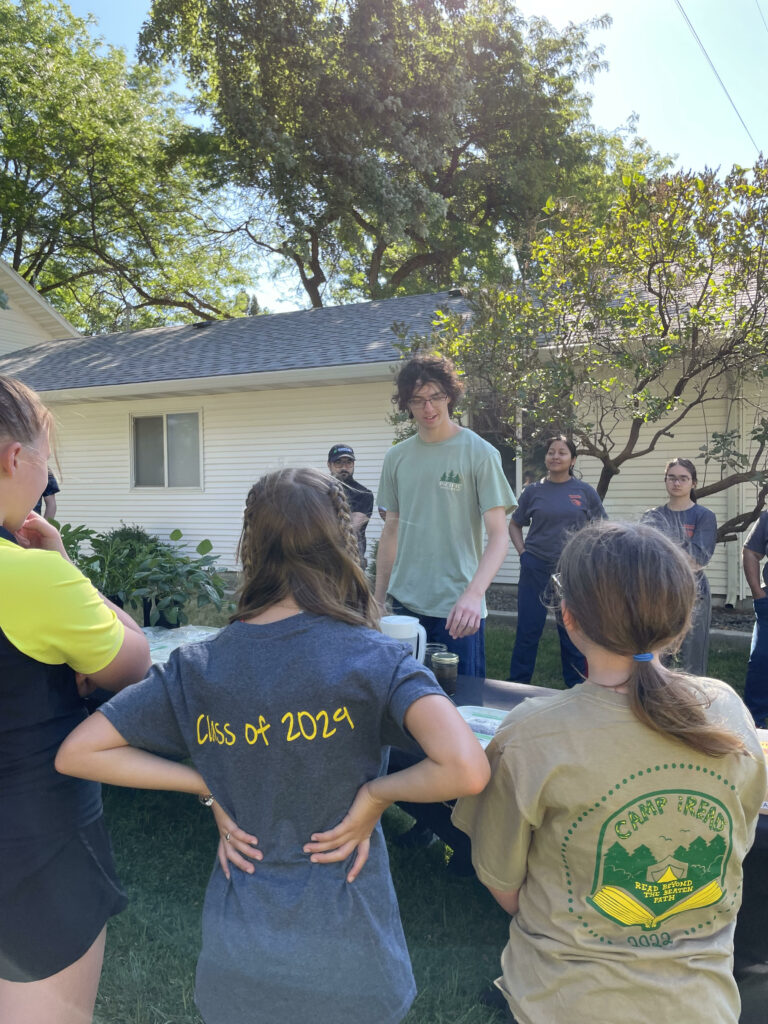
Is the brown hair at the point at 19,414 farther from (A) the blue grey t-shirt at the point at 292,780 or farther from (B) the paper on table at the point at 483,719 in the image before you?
(B) the paper on table at the point at 483,719

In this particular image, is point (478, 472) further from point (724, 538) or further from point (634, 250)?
point (724, 538)

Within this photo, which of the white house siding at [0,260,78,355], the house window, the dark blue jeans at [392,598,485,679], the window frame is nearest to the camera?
the dark blue jeans at [392,598,485,679]

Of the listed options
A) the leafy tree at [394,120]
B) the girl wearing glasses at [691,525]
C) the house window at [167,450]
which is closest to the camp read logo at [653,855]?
the girl wearing glasses at [691,525]

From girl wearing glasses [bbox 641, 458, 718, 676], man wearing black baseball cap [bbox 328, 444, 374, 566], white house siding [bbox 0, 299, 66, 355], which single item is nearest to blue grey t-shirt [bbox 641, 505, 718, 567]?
girl wearing glasses [bbox 641, 458, 718, 676]

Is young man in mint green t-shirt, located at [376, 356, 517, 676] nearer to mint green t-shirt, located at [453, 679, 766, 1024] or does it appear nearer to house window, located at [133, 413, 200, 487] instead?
mint green t-shirt, located at [453, 679, 766, 1024]

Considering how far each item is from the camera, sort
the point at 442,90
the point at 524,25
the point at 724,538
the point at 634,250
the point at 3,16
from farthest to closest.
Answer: the point at 3,16, the point at 524,25, the point at 442,90, the point at 724,538, the point at 634,250

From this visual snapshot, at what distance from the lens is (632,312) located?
6.21 meters

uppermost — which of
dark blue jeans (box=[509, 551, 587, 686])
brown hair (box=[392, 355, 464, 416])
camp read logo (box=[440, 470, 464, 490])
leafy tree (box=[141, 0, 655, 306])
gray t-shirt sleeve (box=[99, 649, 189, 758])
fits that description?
leafy tree (box=[141, 0, 655, 306])

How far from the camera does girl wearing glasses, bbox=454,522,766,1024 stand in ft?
4.12

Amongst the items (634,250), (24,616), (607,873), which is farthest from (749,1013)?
(634,250)

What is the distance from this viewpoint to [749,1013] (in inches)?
71.1

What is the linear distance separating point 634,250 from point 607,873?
5.78 metres

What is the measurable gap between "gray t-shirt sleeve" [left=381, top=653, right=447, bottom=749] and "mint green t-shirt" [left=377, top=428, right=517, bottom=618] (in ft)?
5.78

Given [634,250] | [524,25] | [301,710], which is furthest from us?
[524,25]
